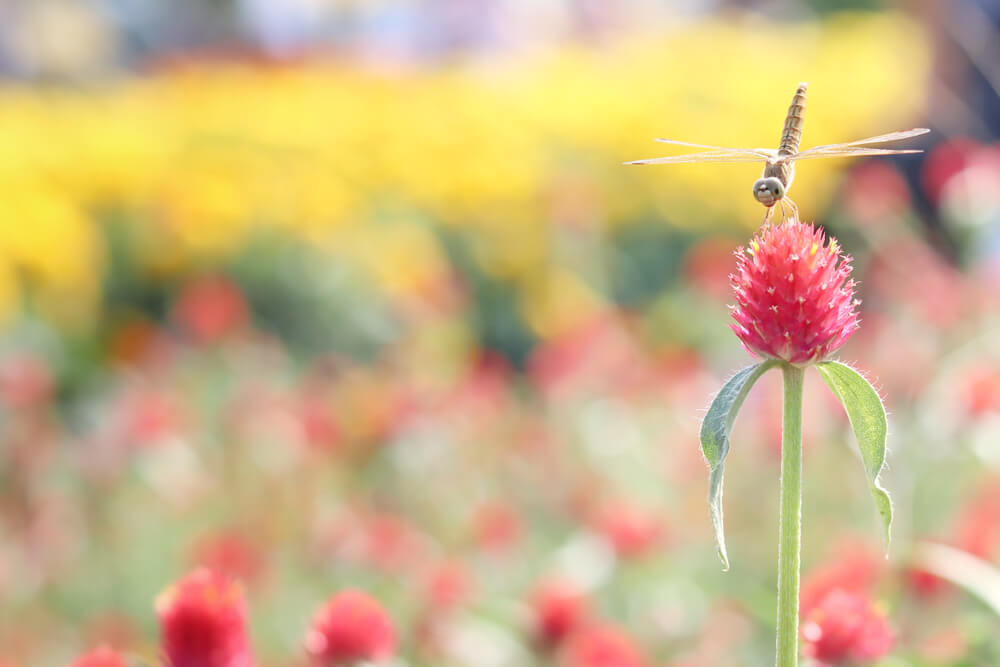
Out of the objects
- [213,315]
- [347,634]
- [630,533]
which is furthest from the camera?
[213,315]

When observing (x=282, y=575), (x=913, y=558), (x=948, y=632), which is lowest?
(x=282, y=575)

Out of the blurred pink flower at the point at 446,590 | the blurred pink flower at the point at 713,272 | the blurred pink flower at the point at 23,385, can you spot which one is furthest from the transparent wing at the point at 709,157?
the blurred pink flower at the point at 713,272

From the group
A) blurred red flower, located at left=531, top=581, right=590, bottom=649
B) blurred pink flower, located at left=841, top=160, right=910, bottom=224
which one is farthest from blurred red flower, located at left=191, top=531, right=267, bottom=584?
blurred pink flower, located at left=841, top=160, right=910, bottom=224

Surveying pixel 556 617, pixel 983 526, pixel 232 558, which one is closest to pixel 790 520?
pixel 556 617

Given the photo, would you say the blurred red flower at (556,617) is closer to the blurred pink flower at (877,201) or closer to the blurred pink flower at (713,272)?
the blurred pink flower at (877,201)

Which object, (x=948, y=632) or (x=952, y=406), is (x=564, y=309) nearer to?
(x=952, y=406)

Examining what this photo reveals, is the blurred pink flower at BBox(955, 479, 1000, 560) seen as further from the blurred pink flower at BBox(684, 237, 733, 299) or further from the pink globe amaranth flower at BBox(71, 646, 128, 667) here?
the blurred pink flower at BBox(684, 237, 733, 299)

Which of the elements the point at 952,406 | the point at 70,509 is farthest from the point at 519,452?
the point at 952,406

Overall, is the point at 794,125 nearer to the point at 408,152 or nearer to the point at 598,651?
the point at 598,651
